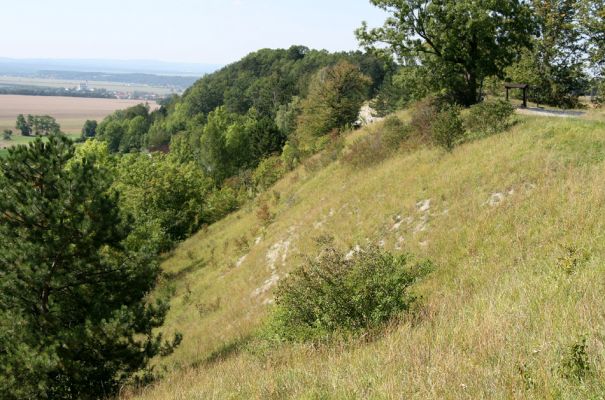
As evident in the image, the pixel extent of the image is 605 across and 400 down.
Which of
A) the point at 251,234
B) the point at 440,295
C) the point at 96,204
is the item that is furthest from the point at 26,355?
the point at 251,234

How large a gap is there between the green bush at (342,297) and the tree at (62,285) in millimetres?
4985

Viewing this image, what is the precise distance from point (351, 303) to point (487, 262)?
14.0ft

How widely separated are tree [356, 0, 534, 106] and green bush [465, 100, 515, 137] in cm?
550

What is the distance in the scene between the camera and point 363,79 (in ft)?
151

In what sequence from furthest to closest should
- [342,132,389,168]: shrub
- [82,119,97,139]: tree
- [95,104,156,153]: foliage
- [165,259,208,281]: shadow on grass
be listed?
[82,119,97,139]: tree, [95,104,156,153]: foliage, [165,259,208,281]: shadow on grass, [342,132,389,168]: shrub

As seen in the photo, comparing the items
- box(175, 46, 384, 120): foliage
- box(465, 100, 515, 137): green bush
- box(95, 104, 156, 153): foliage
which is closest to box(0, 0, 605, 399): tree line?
box(465, 100, 515, 137): green bush

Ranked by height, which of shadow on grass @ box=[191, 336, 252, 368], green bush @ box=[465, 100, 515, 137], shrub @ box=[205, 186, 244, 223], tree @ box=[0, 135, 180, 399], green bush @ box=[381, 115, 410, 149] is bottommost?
shrub @ box=[205, 186, 244, 223]

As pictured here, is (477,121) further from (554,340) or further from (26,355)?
(26,355)

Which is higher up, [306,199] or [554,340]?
[554,340]

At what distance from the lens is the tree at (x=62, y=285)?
33.3ft

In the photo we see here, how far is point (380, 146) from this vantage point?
2431 centimetres

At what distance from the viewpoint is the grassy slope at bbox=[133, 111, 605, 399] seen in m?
4.40

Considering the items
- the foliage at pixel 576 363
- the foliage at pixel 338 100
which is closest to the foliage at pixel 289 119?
the foliage at pixel 338 100

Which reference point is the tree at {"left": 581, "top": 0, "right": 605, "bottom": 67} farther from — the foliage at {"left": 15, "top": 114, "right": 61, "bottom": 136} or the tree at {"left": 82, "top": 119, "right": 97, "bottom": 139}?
the tree at {"left": 82, "top": 119, "right": 97, "bottom": 139}
